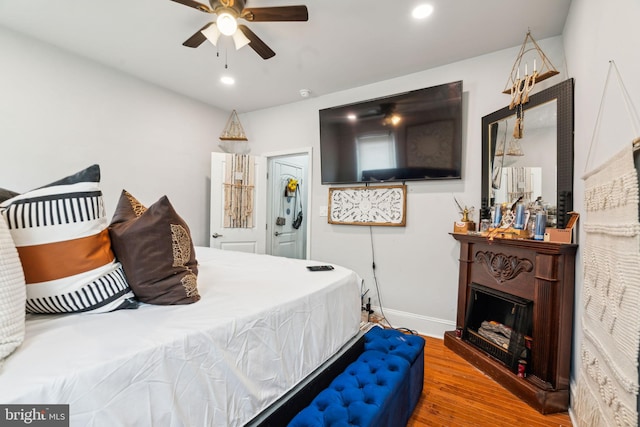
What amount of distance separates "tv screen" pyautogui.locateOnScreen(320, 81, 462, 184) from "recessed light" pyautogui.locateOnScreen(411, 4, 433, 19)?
0.77 metres

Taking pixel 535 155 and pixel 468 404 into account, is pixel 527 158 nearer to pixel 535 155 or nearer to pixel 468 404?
pixel 535 155

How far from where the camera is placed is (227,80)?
3.27 m

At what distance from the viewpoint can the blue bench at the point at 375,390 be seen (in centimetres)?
109

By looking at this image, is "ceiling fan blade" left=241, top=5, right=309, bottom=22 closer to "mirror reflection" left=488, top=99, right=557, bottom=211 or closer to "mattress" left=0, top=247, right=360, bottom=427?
"mattress" left=0, top=247, right=360, bottom=427

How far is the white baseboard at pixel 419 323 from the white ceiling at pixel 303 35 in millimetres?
2680

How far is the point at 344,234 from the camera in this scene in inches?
136

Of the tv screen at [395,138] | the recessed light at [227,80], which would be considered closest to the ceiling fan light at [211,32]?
the recessed light at [227,80]

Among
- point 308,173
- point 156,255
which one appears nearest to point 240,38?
point 156,255

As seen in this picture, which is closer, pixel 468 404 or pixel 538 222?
pixel 468 404

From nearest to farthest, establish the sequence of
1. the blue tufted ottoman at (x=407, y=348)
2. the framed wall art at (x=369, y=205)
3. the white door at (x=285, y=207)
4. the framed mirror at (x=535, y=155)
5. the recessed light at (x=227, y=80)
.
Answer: the blue tufted ottoman at (x=407, y=348) < the framed mirror at (x=535, y=155) < the framed wall art at (x=369, y=205) < the recessed light at (x=227, y=80) < the white door at (x=285, y=207)

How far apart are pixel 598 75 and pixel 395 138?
1709 millimetres

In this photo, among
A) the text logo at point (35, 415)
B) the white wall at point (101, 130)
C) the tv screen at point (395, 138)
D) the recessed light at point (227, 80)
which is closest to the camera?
the text logo at point (35, 415)

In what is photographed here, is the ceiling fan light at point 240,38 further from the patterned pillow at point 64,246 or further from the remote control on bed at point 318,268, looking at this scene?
the remote control on bed at point 318,268

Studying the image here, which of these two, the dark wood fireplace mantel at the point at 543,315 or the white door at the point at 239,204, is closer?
the dark wood fireplace mantel at the point at 543,315
